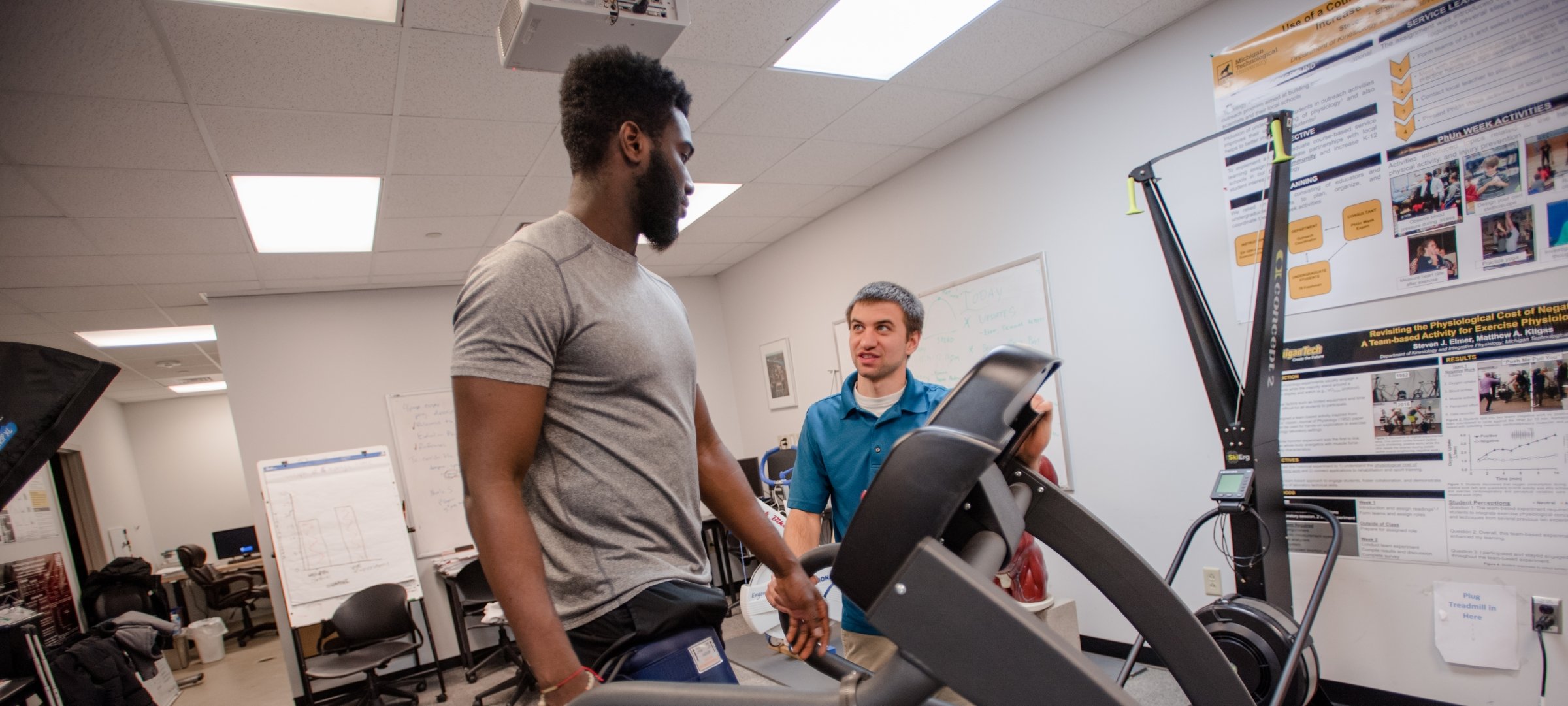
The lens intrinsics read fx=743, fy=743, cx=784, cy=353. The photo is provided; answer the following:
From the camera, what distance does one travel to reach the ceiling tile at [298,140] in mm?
2592

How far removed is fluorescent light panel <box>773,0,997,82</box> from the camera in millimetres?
2514

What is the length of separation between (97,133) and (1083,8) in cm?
339

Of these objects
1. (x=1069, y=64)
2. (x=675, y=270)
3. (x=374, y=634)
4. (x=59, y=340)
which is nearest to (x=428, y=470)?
(x=374, y=634)

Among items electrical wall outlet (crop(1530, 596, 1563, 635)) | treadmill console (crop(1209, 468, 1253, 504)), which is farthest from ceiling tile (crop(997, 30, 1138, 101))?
electrical wall outlet (crop(1530, 596, 1563, 635))

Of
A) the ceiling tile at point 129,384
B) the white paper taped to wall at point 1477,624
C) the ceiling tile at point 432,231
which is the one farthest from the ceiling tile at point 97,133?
the ceiling tile at point 129,384

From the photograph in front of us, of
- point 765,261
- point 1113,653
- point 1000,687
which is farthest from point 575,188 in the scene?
point 765,261

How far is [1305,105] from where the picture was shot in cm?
248

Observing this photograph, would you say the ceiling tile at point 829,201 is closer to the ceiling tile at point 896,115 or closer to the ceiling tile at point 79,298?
the ceiling tile at point 896,115

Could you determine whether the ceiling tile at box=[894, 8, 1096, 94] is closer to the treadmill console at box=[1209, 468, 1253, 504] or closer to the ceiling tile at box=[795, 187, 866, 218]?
the ceiling tile at box=[795, 187, 866, 218]

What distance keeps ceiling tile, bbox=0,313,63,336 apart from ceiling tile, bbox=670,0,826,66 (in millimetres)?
4781

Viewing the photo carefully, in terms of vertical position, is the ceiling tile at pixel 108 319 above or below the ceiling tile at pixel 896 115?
below

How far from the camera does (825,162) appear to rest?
3.88m

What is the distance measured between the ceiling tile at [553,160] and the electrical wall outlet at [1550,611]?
3.50 meters

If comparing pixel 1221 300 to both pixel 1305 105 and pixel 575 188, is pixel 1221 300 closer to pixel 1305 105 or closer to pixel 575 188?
pixel 1305 105
